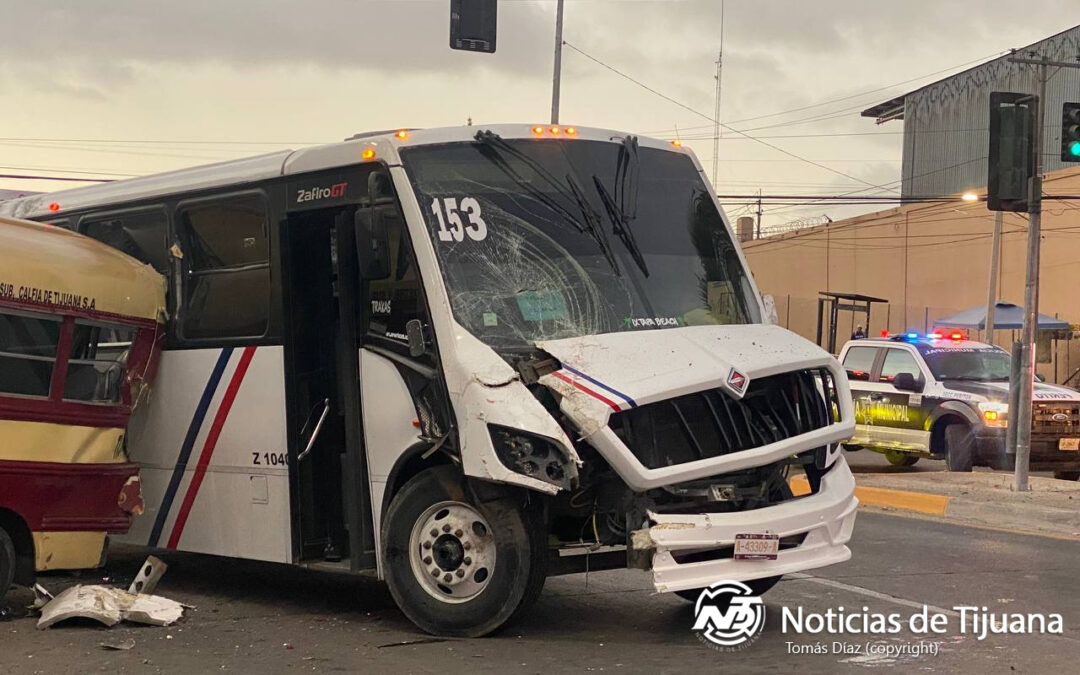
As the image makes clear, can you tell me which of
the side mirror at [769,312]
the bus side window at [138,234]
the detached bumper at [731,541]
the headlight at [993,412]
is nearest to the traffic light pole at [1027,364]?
the headlight at [993,412]

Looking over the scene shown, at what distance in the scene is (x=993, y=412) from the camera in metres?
17.8

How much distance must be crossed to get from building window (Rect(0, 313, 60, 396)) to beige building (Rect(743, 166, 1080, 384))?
35.8 meters

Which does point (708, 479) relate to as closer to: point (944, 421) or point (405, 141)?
point (405, 141)

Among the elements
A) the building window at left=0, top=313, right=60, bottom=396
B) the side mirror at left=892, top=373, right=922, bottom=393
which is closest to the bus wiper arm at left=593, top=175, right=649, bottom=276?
the building window at left=0, top=313, right=60, bottom=396

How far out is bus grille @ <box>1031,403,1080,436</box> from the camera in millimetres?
18109

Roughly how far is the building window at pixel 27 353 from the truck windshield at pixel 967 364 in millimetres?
13299

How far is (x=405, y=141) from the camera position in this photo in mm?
7973

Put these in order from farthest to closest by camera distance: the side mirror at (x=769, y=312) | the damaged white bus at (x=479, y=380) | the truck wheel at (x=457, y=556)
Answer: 1. the side mirror at (x=769, y=312)
2. the truck wheel at (x=457, y=556)
3. the damaged white bus at (x=479, y=380)

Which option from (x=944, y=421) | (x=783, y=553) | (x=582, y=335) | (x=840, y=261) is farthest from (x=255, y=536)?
(x=840, y=261)

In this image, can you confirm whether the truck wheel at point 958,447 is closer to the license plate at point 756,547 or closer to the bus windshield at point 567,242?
the bus windshield at point 567,242

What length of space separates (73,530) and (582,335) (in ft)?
11.3

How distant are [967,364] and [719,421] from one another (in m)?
12.9

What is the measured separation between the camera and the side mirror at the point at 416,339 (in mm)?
7668

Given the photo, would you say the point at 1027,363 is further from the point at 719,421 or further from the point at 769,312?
the point at 719,421
